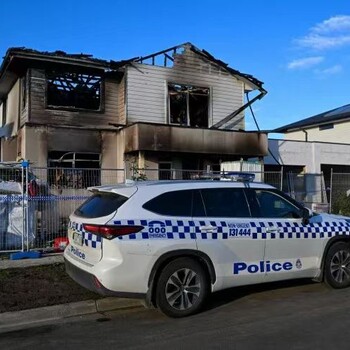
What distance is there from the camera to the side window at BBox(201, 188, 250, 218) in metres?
6.88

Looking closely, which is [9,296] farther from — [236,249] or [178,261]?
[236,249]

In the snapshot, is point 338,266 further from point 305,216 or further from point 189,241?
point 189,241

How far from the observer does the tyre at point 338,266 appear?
7703mm

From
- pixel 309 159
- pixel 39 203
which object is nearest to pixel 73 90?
pixel 39 203

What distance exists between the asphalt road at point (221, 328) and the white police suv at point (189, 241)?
34 centimetres

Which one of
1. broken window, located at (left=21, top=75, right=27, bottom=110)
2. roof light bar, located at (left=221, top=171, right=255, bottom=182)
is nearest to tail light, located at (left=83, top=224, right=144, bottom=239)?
roof light bar, located at (left=221, top=171, right=255, bottom=182)

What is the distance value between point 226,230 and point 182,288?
3.23 ft

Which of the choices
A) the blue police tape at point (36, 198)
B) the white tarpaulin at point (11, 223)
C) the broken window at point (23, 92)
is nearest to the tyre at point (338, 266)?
the blue police tape at point (36, 198)

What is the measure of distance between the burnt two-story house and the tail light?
11.5 m

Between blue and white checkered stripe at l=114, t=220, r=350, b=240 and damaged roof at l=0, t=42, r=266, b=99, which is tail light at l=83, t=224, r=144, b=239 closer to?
blue and white checkered stripe at l=114, t=220, r=350, b=240

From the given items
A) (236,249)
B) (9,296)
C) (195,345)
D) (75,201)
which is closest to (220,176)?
(236,249)

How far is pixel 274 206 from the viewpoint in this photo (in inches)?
293

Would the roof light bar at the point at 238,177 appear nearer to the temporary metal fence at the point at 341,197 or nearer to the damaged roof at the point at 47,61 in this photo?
the temporary metal fence at the point at 341,197

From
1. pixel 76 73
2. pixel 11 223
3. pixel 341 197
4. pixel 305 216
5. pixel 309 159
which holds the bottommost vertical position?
pixel 11 223
